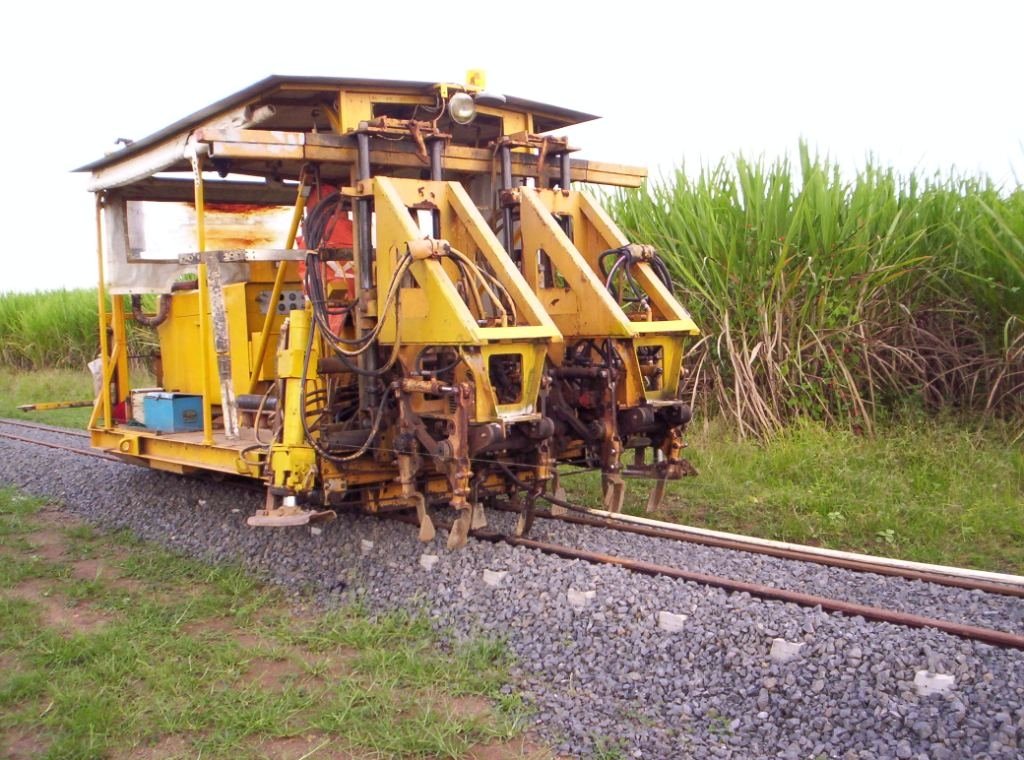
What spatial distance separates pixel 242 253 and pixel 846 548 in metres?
4.45

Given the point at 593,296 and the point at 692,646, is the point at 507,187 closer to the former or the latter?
the point at 593,296

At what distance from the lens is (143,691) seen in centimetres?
422

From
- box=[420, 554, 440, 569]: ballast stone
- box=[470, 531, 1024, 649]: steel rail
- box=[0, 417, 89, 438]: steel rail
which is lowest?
box=[0, 417, 89, 438]: steel rail

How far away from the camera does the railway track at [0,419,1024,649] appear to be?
13.5 feet

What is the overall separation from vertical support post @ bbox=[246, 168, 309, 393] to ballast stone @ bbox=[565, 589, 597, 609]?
10.2 feet

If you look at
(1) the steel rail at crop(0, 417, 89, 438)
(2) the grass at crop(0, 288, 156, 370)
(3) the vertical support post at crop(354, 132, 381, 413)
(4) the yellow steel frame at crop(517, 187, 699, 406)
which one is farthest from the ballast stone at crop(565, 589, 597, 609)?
(2) the grass at crop(0, 288, 156, 370)

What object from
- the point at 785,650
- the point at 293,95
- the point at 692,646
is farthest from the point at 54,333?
the point at 785,650

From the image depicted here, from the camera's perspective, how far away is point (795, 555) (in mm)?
5645

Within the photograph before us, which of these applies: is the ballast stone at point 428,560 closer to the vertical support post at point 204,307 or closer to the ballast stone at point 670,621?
the ballast stone at point 670,621

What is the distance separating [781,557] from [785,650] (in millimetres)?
1827

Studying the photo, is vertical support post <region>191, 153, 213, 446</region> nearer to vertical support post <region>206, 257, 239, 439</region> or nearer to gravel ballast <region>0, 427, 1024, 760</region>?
vertical support post <region>206, 257, 239, 439</region>

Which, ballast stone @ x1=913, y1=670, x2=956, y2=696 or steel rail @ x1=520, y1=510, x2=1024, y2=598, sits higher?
ballast stone @ x1=913, y1=670, x2=956, y2=696

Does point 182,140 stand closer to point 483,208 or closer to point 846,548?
point 483,208

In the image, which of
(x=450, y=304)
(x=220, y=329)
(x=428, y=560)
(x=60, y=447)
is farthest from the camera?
(x=60, y=447)
